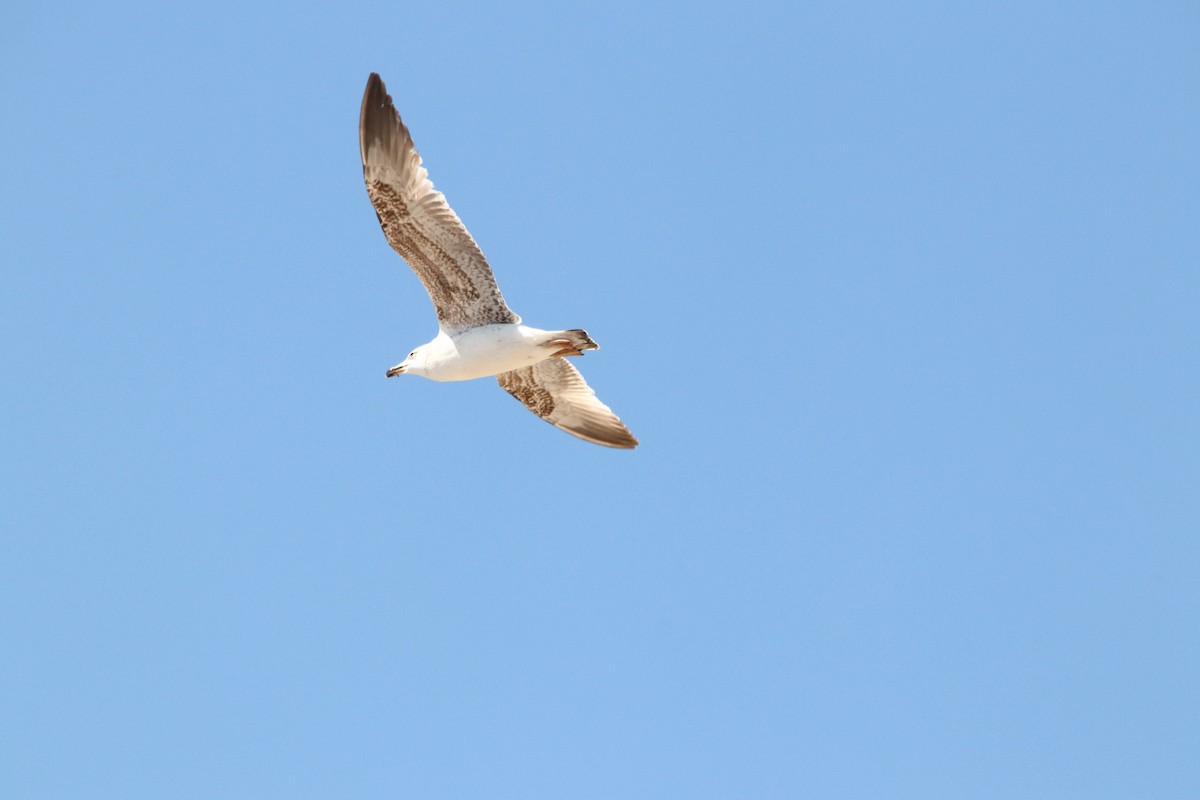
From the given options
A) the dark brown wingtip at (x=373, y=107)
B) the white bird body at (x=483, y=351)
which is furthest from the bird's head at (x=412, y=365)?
the dark brown wingtip at (x=373, y=107)

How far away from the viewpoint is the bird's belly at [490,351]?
12.5 meters

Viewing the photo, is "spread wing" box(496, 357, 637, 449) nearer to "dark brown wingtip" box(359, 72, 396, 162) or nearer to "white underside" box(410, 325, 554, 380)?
"white underside" box(410, 325, 554, 380)

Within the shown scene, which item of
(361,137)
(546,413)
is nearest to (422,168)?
(361,137)

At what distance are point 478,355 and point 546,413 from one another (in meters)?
2.60

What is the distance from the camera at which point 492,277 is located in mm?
12391

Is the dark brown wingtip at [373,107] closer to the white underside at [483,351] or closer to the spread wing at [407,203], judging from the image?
the spread wing at [407,203]

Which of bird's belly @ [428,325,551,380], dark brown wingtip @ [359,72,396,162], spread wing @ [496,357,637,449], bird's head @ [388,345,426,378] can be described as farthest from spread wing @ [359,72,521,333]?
spread wing @ [496,357,637,449]

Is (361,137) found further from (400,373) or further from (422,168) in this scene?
(400,373)

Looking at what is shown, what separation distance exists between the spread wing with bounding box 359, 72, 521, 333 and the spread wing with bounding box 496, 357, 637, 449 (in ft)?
7.98

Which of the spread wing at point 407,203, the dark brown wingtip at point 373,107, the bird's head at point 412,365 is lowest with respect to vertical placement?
the bird's head at point 412,365

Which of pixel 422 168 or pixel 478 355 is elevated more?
pixel 422 168

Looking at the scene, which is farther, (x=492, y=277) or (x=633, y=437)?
(x=633, y=437)

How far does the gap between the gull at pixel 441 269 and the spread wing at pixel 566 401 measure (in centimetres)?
154

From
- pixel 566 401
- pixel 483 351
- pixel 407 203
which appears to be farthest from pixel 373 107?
pixel 566 401
